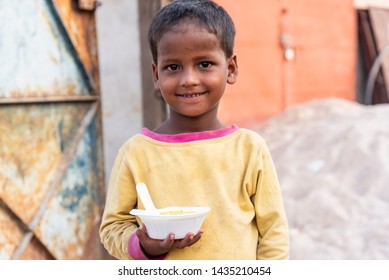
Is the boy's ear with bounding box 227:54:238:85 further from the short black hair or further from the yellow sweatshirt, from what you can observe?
the yellow sweatshirt

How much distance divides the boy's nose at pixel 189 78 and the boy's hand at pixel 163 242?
0.38 m

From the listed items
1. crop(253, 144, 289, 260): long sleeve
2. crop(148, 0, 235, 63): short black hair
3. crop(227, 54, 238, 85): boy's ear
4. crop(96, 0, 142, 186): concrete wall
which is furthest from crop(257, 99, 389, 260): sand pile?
crop(148, 0, 235, 63): short black hair

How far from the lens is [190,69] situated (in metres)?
1.43

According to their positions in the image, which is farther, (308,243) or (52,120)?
(308,243)

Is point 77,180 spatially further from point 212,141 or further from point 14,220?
point 212,141

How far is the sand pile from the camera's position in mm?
3547

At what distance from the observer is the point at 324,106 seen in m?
5.81

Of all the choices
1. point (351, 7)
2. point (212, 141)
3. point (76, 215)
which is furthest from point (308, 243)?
point (351, 7)

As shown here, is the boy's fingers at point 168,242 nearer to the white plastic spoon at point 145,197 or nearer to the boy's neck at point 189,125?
the white plastic spoon at point 145,197

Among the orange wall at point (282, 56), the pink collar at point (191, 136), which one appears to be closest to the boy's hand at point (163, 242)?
the pink collar at point (191, 136)

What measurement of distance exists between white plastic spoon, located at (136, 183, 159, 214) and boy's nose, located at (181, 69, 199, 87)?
282 millimetres

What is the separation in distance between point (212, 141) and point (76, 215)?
78.7 inches

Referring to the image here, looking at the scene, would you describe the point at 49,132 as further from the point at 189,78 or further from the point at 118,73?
the point at 189,78

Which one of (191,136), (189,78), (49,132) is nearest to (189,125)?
(191,136)
